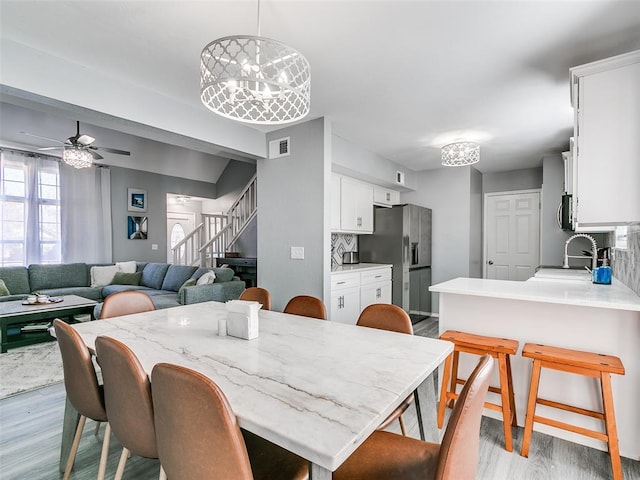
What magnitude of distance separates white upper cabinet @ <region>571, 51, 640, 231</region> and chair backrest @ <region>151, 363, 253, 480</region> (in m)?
2.25

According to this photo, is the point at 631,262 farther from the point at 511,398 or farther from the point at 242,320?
the point at 242,320

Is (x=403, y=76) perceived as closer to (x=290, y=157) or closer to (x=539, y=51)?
(x=539, y=51)

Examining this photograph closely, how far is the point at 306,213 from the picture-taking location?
3492 mm

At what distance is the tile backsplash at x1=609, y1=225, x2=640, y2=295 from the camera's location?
221 cm

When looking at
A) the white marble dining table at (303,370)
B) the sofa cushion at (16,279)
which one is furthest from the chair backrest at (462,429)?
the sofa cushion at (16,279)

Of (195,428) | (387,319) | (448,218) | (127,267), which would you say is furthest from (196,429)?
(127,267)

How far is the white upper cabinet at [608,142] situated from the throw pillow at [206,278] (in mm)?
4003

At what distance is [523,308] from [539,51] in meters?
1.72

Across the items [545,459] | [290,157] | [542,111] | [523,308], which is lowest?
[545,459]

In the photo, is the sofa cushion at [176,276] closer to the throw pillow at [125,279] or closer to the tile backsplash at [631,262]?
the throw pillow at [125,279]

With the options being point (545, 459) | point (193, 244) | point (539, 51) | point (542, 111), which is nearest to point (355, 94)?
point (539, 51)

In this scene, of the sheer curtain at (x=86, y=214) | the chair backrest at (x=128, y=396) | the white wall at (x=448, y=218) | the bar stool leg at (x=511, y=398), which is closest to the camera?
the chair backrest at (x=128, y=396)

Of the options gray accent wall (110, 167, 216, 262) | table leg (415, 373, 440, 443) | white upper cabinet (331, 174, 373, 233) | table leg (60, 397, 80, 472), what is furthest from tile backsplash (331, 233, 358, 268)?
gray accent wall (110, 167, 216, 262)

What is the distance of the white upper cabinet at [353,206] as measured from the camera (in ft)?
13.9
